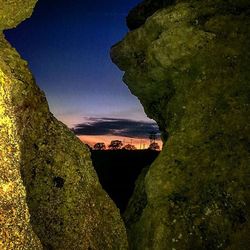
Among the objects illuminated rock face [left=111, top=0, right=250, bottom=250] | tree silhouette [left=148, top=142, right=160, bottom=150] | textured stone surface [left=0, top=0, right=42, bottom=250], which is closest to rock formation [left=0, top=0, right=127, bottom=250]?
textured stone surface [left=0, top=0, right=42, bottom=250]

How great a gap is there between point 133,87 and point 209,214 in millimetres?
11715

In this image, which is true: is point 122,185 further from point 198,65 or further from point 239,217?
point 239,217

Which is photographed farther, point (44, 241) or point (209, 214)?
point (209, 214)

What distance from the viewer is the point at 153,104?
23.8m

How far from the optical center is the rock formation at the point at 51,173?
12.0 meters

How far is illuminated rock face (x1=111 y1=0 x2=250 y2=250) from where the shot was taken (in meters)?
13.8

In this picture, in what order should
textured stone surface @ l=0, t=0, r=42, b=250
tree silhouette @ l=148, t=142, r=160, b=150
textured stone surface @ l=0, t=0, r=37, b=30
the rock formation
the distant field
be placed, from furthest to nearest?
tree silhouette @ l=148, t=142, r=160, b=150 → the distant field → the rock formation → textured stone surface @ l=0, t=0, r=37, b=30 → textured stone surface @ l=0, t=0, r=42, b=250

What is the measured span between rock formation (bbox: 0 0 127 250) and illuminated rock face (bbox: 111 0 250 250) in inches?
85.7

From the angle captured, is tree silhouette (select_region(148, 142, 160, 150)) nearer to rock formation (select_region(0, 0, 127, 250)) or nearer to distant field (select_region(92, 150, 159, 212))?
distant field (select_region(92, 150, 159, 212))

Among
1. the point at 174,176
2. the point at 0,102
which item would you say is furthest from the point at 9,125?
the point at 174,176

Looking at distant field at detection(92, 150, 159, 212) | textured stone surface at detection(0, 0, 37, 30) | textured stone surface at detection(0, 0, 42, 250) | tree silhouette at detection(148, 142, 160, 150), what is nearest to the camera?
textured stone surface at detection(0, 0, 42, 250)

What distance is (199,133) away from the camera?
1595 centimetres

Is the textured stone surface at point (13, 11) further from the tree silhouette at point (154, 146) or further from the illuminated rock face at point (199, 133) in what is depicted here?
the tree silhouette at point (154, 146)

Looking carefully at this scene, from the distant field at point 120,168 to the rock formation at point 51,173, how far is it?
60.1 feet
